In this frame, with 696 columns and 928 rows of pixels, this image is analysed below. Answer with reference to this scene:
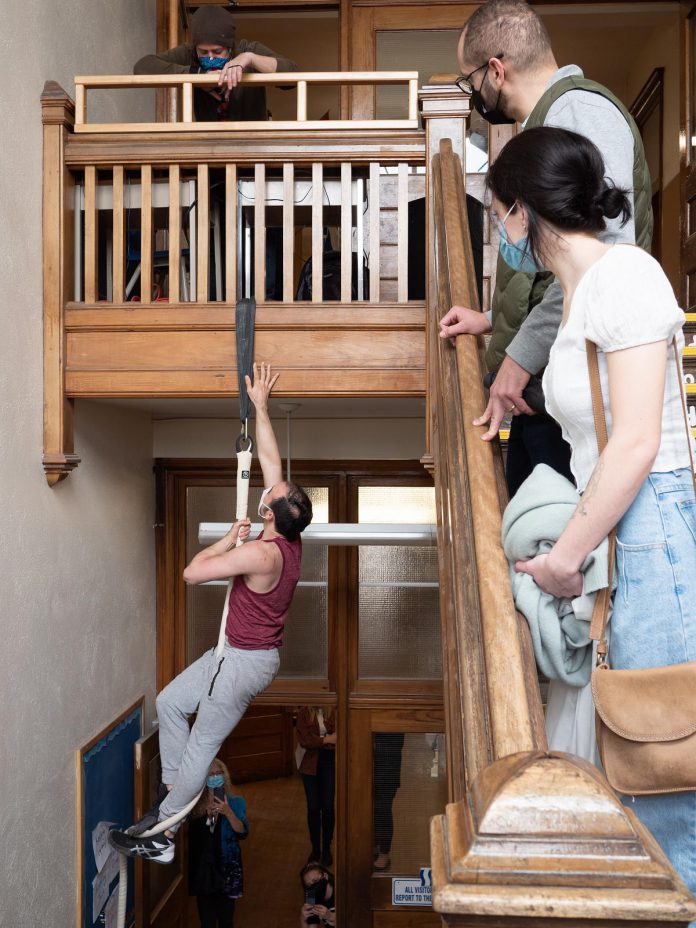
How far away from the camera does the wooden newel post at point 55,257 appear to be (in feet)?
9.10

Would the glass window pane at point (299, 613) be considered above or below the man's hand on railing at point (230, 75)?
below

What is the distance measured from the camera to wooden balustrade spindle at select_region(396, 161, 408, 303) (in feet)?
8.80

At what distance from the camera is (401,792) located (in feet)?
15.2

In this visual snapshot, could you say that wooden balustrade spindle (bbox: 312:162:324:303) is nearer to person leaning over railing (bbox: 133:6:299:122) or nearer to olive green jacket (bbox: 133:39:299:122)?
person leaning over railing (bbox: 133:6:299:122)

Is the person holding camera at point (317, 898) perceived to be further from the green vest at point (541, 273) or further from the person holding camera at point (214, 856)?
the green vest at point (541, 273)

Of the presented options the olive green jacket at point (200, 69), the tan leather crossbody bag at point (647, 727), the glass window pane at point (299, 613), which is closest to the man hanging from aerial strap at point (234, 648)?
the olive green jacket at point (200, 69)

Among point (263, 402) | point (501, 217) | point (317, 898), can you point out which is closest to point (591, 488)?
point (501, 217)

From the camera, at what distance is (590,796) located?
21.0 inches

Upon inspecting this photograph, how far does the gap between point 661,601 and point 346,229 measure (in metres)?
1.99

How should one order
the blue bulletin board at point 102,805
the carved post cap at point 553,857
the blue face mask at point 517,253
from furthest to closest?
the blue bulletin board at point 102,805
the blue face mask at point 517,253
the carved post cap at point 553,857

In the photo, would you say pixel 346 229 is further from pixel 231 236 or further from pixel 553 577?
pixel 553 577

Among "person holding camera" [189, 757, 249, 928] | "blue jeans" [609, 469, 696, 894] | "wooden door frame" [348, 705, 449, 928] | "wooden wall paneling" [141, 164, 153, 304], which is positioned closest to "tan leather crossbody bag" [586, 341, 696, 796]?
"blue jeans" [609, 469, 696, 894]

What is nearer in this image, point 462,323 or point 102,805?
point 462,323

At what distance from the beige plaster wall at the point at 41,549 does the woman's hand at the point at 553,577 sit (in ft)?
6.85
